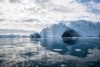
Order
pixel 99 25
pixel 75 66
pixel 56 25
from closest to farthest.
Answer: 1. pixel 75 66
2. pixel 99 25
3. pixel 56 25

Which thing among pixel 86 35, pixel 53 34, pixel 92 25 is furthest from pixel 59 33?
pixel 92 25

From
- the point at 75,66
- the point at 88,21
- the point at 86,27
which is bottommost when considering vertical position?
the point at 75,66

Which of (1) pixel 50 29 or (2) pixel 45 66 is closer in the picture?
(2) pixel 45 66

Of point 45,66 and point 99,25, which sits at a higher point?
point 99,25

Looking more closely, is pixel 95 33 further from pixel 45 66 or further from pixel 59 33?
pixel 45 66

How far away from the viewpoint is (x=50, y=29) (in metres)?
71.5

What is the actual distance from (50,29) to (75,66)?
66446mm

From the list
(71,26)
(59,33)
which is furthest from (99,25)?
(59,33)

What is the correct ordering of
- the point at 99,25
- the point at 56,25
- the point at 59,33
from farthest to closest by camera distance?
the point at 56,25
the point at 59,33
the point at 99,25

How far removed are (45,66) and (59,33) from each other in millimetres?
60332

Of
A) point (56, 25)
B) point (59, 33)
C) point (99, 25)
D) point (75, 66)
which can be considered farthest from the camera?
point (56, 25)

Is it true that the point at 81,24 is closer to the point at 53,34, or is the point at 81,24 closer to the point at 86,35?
the point at 86,35

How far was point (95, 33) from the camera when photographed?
60875 mm

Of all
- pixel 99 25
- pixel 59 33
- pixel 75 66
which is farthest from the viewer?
pixel 59 33
